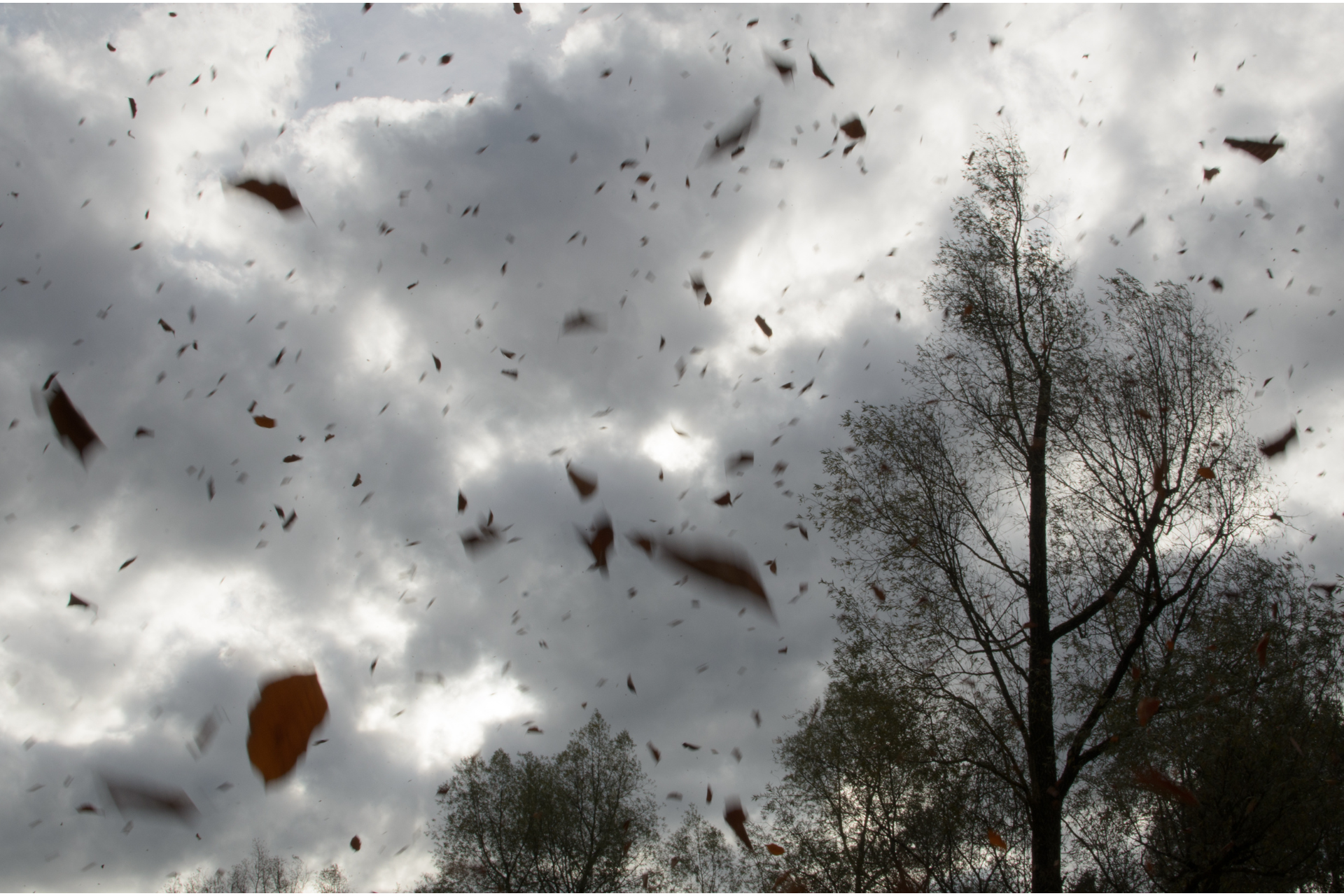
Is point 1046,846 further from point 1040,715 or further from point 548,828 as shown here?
point 548,828

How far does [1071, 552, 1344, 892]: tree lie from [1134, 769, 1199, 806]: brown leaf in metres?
0.04

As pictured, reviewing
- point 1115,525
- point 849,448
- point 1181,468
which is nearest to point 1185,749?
point 1115,525

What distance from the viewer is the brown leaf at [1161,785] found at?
11039mm

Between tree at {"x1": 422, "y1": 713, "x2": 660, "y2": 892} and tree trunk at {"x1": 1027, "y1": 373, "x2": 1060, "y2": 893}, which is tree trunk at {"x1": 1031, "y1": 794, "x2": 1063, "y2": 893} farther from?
tree at {"x1": 422, "y1": 713, "x2": 660, "y2": 892}

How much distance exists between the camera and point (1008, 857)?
44.2 feet

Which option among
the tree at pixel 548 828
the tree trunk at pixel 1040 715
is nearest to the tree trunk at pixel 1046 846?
the tree trunk at pixel 1040 715

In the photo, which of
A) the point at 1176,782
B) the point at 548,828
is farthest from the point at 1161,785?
the point at 548,828

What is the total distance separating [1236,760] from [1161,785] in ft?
5.94

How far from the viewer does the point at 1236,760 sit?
1170 centimetres

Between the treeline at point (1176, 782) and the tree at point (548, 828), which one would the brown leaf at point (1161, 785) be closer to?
the treeline at point (1176, 782)

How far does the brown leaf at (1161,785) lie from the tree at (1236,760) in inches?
1.8

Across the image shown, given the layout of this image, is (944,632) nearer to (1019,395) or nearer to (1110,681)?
(1110,681)

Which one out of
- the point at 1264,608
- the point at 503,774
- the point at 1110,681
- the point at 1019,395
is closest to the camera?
the point at 1110,681

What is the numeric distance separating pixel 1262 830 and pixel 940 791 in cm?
528
